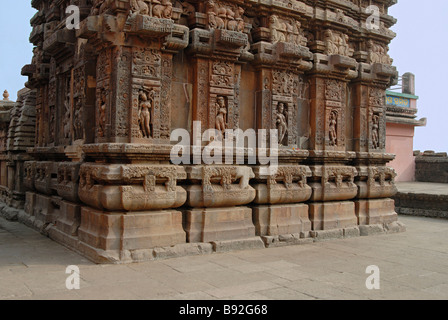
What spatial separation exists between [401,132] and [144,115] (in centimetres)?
1635

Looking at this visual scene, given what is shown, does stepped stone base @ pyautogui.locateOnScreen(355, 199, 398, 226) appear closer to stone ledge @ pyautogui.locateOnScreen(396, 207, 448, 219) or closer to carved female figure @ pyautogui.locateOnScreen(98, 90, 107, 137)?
stone ledge @ pyautogui.locateOnScreen(396, 207, 448, 219)

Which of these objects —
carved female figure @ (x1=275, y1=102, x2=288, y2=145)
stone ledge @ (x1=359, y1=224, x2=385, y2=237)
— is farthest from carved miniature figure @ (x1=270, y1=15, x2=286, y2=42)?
stone ledge @ (x1=359, y1=224, x2=385, y2=237)

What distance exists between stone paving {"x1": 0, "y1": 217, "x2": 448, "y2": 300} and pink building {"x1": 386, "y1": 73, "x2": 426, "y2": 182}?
488 inches

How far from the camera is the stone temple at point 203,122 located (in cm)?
650

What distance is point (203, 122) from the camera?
7332mm

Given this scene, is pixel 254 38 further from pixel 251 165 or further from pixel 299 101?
pixel 251 165

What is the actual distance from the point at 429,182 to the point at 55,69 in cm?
1671

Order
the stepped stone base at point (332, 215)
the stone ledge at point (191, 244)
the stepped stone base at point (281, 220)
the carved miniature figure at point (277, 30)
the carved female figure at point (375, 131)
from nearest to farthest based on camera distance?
the stone ledge at point (191, 244) → the stepped stone base at point (281, 220) → the carved miniature figure at point (277, 30) → the stepped stone base at point (332, 215) → the carved female figure at point (375, 131)

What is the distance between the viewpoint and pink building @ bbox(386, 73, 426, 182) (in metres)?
19.6

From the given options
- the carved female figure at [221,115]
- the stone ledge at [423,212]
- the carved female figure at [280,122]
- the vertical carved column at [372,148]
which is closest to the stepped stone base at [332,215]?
the vertical carved column at [372,148]

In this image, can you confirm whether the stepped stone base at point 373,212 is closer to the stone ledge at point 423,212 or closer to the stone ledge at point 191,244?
the stone ledge at point 191,244

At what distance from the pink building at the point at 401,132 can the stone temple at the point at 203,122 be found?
9897 mm

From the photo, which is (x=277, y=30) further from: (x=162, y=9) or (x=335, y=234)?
(x=335, y=234)

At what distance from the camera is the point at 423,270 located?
6.19 metres
